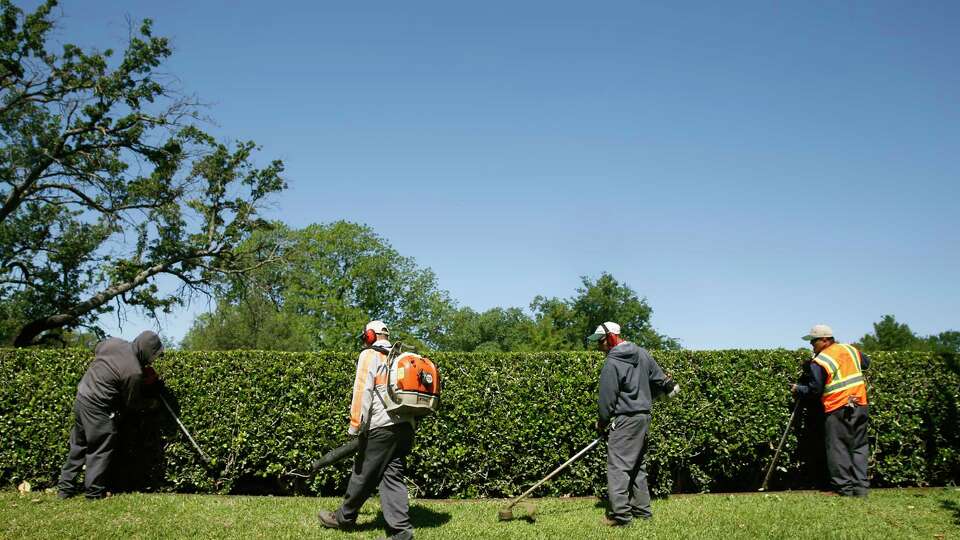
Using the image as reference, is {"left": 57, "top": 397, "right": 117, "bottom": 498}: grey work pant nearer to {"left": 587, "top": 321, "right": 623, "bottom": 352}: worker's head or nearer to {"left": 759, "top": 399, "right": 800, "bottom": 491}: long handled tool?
{"left": 587, "top": 321, "right": 623, "bottom": 352}: worker's head

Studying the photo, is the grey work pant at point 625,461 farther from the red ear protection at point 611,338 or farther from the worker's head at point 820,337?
the worker's head at point 820,337

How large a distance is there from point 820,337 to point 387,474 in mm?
5974

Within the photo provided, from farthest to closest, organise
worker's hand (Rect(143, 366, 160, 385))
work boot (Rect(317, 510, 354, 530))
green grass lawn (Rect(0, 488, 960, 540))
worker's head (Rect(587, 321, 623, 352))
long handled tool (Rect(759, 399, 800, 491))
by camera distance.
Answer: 1. long handled tool (Rect(759, 399, 800, 491))
2. worker's hand (Rect(143, 366, 160, 385))
3. worker's head (Rect(587, 321, 623, 352))
4. work boot (Rect(317, 510, 354, 530))
5. green grass lawn (Rect(0, 488, 960, 540))

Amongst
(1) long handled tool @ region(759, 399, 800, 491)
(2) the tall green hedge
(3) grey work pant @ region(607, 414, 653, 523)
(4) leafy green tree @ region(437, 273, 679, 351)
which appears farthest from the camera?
(4) leafy green tree @ region(437, 273, 679, 351)

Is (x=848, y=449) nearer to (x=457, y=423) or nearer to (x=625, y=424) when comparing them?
(x=625, y=424)

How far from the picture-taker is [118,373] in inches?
301

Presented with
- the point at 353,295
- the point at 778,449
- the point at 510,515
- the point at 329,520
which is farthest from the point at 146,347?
the point at 353,295

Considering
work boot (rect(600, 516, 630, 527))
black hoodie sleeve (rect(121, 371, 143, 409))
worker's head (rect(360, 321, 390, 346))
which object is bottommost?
work boot (rect(600, 516, 630, 527))

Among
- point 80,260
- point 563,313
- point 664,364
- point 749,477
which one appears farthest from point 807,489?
point 563,313

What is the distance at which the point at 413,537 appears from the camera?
592cm

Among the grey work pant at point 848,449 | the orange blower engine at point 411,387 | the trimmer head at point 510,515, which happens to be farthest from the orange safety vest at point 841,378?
the orange blower engine at point 411,387

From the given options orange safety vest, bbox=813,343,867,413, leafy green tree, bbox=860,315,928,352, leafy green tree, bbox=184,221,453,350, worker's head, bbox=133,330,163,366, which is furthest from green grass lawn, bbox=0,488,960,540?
leafy green tree, bbox=860,315,928,352

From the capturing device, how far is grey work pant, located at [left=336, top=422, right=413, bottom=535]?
577 cm

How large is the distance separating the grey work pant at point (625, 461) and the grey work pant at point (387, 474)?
2169 mm
